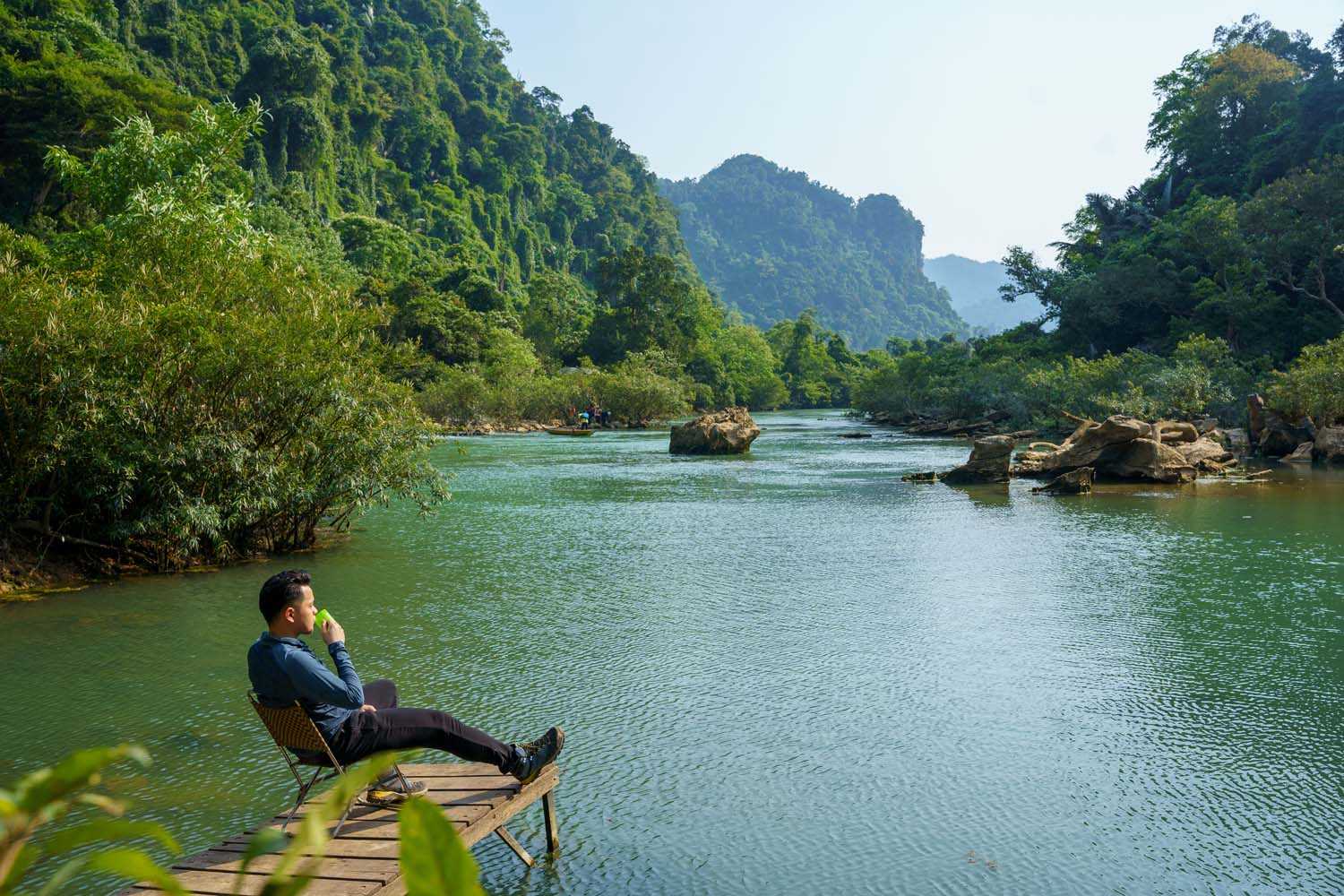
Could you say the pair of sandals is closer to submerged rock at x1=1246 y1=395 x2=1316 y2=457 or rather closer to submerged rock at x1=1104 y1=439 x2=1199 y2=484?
submerged rock at x1=1104 y1=439 x2=1199 y2=484

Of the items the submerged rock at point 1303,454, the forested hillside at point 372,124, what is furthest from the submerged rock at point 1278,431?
the forested hillside at point 372,124

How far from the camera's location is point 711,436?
118 feet

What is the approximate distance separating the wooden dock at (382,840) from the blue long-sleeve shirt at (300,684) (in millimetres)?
447

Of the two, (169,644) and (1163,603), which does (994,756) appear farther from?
(169,644)

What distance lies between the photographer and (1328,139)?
44469 millimetres

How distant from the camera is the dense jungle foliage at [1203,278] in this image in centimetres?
3566

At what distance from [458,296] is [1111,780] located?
Answer: 6778 centimetres

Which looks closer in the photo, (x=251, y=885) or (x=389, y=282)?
(x=251, y=885)

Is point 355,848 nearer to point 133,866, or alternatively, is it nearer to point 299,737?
point 299,737

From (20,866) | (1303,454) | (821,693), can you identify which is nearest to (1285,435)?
(1303,454)

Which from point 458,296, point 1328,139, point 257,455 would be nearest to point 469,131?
point 458,296

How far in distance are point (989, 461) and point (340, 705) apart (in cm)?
2102

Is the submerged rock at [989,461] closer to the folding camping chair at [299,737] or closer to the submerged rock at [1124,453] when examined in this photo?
the submerged rock at [1124,453]

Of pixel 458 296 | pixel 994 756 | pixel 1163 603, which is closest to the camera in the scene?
pixel 994 756
